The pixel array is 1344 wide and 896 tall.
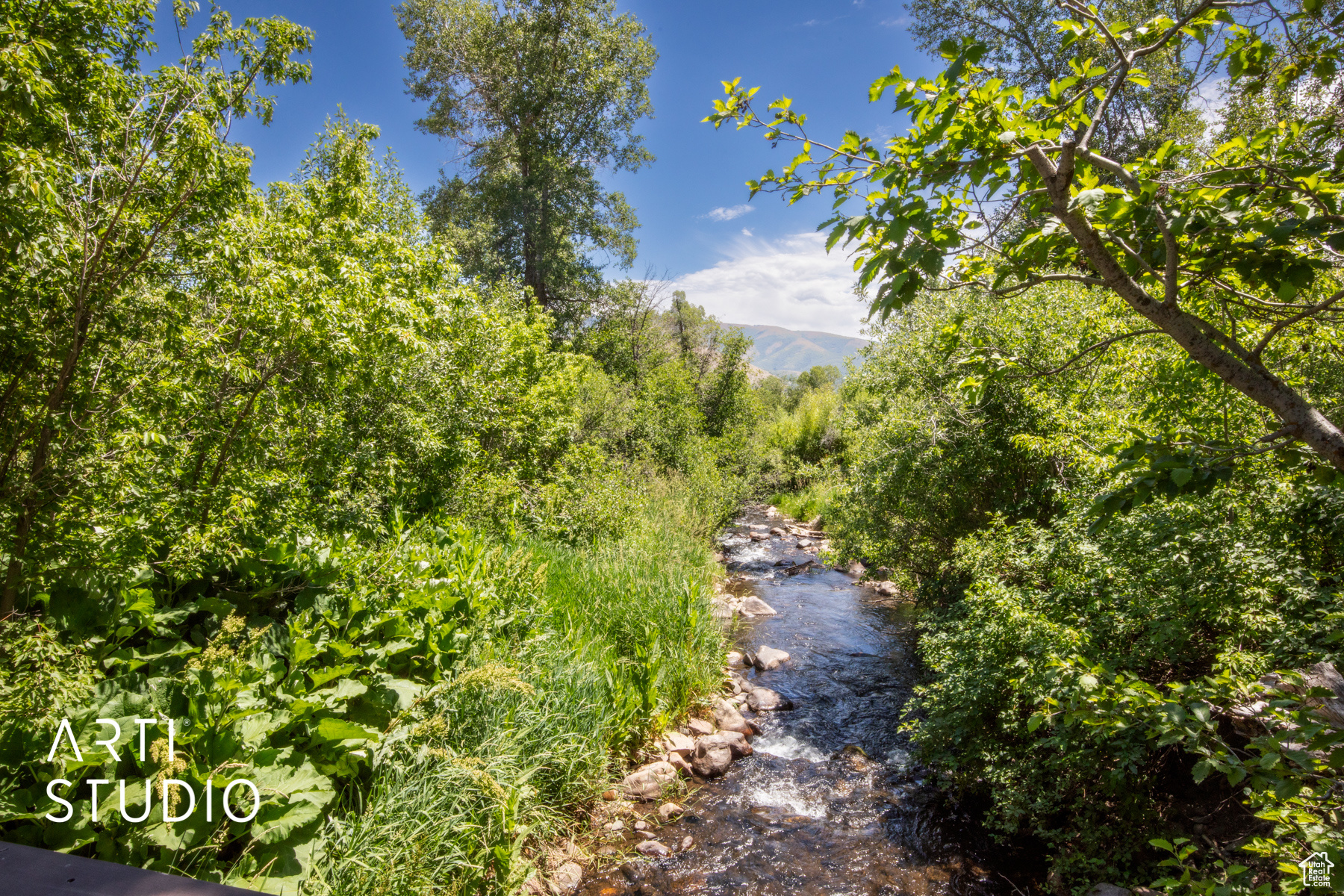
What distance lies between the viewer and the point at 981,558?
205 inches

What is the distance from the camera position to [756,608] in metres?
10.1

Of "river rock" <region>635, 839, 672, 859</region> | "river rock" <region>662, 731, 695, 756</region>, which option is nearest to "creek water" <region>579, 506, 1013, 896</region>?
"river rock" <region>635, 839, 672, 859</region>

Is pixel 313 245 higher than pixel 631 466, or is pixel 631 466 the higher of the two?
pixel 313 245

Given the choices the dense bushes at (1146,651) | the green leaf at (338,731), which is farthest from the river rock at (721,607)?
the green leaf at (338,731)

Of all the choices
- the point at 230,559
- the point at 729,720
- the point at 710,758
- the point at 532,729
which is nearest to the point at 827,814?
the point at 710,758

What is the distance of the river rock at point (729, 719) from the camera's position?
6004mm

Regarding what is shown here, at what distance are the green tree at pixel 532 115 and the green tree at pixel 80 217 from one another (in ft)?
50.5

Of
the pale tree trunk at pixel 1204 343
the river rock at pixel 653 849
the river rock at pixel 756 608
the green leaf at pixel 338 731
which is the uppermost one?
the pale tree trunk at pixel 1204 343

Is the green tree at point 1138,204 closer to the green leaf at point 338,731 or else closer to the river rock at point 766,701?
the green leaf at point 338,731

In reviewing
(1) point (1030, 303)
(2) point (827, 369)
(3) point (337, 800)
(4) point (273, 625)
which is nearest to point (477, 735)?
(3) point (337, 800)

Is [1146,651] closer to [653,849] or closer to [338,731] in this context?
[653,849]

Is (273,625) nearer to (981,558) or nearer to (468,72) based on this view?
(981,558)

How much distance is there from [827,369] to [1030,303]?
49.4m

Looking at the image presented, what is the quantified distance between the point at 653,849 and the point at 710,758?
52.7 inches
